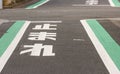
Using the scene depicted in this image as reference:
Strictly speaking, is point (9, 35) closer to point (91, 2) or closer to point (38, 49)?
A: point (38, 49)

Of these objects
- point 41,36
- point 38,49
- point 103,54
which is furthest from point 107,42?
point 38,49

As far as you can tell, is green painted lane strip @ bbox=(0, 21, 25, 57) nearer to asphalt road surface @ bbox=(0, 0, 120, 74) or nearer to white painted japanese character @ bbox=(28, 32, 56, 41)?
asphalt road surface @ bbox=(0, 0, 120, 74)

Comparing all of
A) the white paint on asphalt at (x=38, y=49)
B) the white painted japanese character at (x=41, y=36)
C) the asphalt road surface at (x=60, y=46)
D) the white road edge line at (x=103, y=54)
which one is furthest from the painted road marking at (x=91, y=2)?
the white paint on asphalt at (x=38, y=49)

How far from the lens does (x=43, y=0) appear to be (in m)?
34.6

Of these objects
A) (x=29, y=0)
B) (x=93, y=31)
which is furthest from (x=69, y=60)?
(x=29, y=0)

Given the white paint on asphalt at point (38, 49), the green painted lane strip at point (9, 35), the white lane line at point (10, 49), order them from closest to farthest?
the white lane line at point (10, 49) < the white paint on asphalt at point (38, 49) < the green painted lane strip at point (9, 35)

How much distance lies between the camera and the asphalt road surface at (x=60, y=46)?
28.5 ft

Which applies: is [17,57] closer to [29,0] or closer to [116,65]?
[116,65]

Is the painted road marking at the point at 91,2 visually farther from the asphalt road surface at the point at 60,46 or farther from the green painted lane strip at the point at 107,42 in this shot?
the green painted lane strip at the point at 107,42

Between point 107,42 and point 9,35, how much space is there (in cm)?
309

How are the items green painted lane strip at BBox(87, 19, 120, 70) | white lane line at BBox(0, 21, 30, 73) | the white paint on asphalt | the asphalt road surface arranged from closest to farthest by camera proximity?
the asphalt road surface < white lane line at BBox(0, 21, 30, 73) < green painted lane strip at BBox(87, 19, 120, 70) < the white paint on asphalt

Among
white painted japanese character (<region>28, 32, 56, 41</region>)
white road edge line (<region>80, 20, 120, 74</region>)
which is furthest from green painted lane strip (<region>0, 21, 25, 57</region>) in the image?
white road edge line (<region>80, 20, 120, 74</region>)

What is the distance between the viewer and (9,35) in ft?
43.9

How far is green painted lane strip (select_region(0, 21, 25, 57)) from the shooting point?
11289mm
